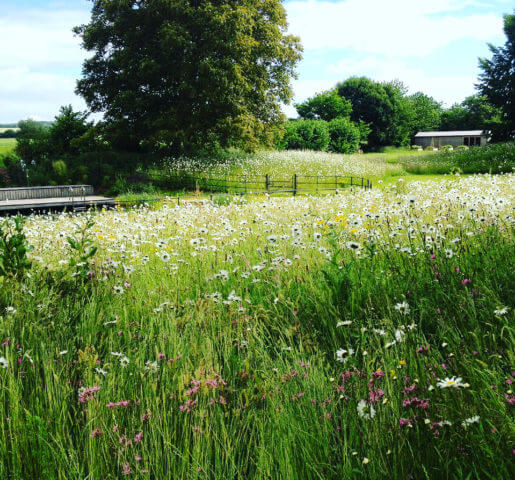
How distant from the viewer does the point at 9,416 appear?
8.05 ft

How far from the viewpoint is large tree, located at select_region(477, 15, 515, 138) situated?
1505 inches

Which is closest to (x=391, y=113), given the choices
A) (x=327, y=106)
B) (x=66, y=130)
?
(x=327, y=106)


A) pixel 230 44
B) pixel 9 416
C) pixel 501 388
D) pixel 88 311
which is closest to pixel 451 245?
pixel 501 388

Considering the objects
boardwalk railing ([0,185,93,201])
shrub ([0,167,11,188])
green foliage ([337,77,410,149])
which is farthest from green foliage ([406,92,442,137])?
boardwalk railing ([0,185,93,201])

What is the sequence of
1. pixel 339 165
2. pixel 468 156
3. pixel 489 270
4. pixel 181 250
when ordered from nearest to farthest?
pixel 489 270, pixel 181 250, pixel 339 165, pixel 468 156

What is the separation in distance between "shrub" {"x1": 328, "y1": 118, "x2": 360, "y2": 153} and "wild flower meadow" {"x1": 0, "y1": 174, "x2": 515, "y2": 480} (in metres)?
52.9

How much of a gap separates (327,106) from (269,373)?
226 feet

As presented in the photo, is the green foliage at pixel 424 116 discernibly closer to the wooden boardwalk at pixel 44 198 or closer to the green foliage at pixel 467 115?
the green foliage at pixel 467 115

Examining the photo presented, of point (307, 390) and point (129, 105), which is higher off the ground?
point (129, 105)

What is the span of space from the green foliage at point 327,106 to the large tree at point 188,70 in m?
37.9

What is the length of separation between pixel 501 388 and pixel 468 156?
34.8m

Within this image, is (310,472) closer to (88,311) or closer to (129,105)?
(88,311)

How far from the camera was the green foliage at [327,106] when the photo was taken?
6660 cm

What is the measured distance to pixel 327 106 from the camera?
67.6m
